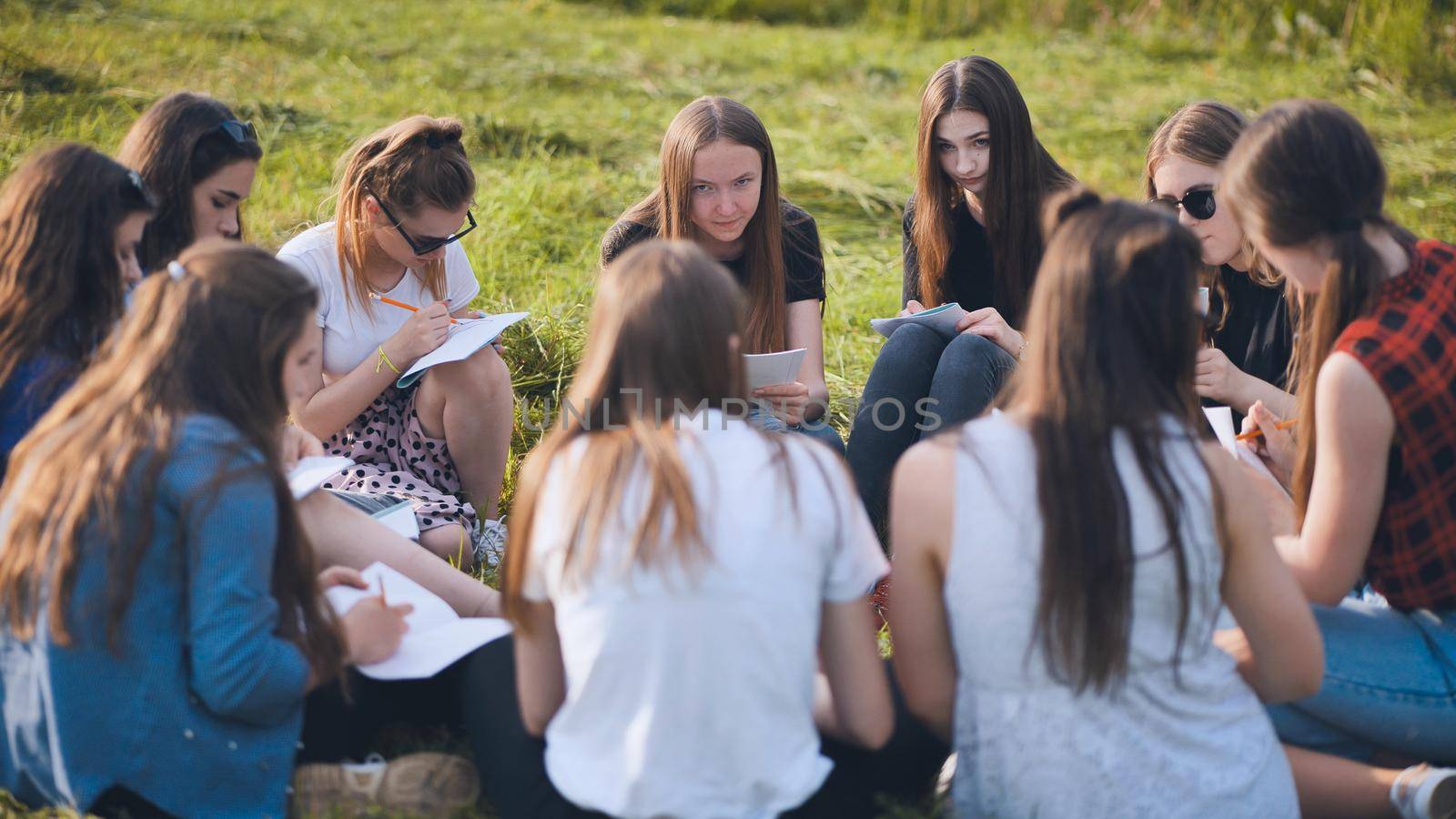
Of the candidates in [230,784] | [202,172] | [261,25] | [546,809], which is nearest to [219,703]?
[230,784]

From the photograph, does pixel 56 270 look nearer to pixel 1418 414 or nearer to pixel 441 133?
pixel 441 133

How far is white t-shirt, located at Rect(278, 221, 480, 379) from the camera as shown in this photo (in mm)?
3146

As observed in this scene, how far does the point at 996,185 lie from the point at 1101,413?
1.80 metres

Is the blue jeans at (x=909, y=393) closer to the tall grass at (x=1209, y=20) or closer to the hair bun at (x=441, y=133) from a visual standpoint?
the hair bun at (x=441, y=133)

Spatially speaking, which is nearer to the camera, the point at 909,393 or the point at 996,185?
the point at 909,393

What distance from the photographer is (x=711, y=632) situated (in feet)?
5.62

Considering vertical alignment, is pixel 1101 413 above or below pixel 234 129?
below

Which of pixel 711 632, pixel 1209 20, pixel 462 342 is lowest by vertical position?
pixel 711 632

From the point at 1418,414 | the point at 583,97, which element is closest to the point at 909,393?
the point at 1418,414

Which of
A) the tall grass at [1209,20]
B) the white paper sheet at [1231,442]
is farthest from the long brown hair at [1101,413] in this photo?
the tall grass at [1209,20]

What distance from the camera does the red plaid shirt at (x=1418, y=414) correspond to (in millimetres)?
2000

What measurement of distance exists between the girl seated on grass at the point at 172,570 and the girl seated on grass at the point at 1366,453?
1.50 metres

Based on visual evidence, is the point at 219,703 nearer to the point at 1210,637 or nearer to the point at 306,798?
the point at 306,798

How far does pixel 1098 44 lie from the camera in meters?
9.45
